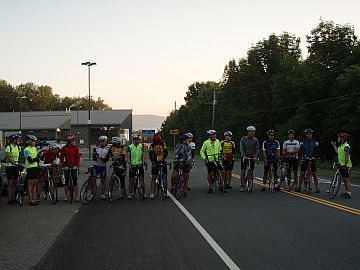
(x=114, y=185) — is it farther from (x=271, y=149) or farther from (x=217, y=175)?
(x=271, y=149)

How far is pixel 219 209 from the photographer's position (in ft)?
38.0

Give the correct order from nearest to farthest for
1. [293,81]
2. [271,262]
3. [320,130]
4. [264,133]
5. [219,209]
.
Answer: [271,262] < [219,209] < [320,130] < [293,81] < [264,133]

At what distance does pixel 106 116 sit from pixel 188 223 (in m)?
95.9

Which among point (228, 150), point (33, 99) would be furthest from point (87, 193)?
point (33, 99)

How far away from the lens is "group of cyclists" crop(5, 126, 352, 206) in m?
13.3

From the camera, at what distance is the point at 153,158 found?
545 inches

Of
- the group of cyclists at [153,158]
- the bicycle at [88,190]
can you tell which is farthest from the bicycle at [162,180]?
the bicycle at [88,190]

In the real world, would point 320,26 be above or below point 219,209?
above

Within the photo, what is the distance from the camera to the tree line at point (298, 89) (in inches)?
1741

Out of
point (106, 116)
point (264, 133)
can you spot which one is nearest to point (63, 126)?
point (106, 116)

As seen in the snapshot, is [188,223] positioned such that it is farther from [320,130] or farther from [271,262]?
[320,130]

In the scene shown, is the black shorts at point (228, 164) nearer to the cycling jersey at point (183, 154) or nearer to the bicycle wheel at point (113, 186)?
the cycling jersey at point (183, 154)

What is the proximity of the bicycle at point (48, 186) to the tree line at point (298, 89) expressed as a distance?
3245 centimetres

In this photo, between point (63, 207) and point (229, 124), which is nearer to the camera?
point (63, 207)
